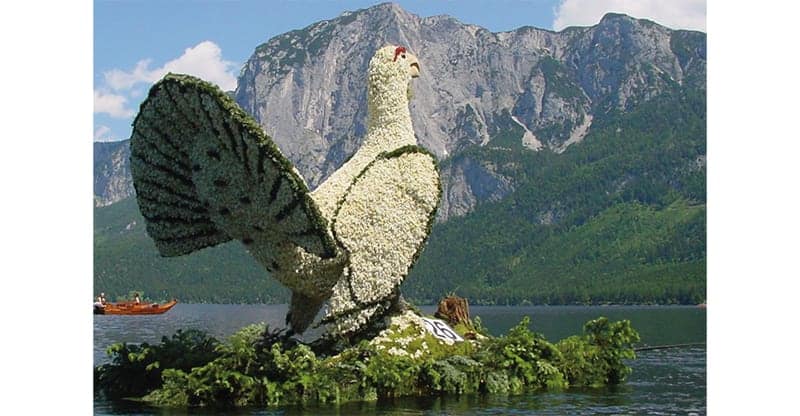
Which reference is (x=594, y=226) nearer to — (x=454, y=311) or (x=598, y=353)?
(x=454, y=311)

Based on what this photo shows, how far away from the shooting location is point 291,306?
65.4 ft

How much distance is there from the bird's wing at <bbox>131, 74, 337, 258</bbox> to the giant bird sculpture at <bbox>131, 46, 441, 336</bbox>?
0.02 metres

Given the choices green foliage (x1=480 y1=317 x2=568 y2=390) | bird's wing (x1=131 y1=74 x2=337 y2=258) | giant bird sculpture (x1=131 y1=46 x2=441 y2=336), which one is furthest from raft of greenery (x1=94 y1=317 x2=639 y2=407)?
bird's wing (x1=131 y1=74 x2=337 y2=258)

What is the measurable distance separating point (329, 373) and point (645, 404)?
5377mm

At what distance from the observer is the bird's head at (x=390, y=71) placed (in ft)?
65.4

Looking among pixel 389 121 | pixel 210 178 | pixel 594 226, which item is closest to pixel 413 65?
pixel 389 121

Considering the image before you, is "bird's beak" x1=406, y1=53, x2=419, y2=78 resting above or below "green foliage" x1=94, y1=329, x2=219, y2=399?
above

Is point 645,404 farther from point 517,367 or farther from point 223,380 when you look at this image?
point 223,380

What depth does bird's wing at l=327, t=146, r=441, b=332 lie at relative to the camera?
18.5 meters

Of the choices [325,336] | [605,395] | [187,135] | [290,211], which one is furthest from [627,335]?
[187,135]

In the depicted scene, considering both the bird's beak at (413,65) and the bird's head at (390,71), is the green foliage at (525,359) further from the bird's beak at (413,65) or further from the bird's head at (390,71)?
the bird's beak at (413,65)

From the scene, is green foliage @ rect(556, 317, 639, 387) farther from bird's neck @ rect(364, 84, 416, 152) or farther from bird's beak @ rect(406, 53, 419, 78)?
bird's beak @ rect(406, 53, 419, 78)

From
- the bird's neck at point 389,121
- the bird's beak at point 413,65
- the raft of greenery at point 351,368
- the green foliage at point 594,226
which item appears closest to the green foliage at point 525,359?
the raft of greenery at point 351,368

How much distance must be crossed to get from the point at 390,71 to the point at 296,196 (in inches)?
159
